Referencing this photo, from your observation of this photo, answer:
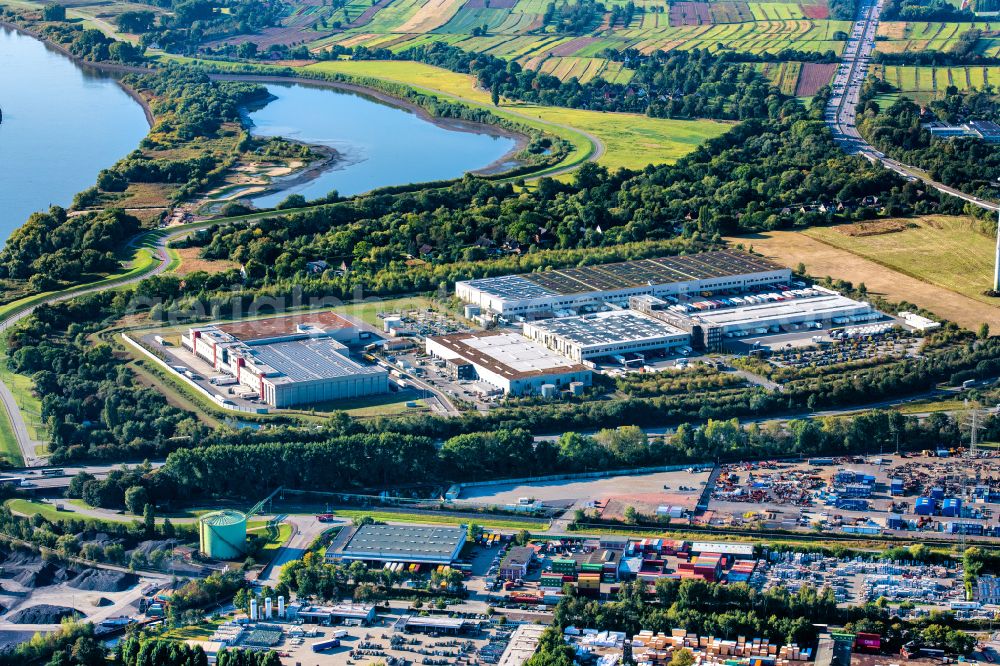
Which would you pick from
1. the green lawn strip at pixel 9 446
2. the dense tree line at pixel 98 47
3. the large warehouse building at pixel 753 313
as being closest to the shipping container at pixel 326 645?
the green lawn strip at pixel 9 446

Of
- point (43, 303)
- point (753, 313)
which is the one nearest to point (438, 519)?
point (753, 313)

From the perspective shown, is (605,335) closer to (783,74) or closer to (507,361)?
(507,361)

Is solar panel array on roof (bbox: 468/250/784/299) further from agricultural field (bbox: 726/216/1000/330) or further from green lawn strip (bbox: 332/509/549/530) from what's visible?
green lawn strip (bbox: 332/509/549/530)

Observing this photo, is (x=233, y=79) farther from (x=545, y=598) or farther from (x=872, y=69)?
(x=545, y=598)

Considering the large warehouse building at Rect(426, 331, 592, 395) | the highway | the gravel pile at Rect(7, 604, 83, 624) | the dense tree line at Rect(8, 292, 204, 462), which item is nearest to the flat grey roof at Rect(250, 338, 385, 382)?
the large warehouse building at Rect(426, 331, 592, 395)

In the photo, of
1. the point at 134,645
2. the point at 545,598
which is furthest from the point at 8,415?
the point at 545,598

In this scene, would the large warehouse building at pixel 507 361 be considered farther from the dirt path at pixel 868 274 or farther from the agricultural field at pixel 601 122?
the agricultural field at pixel 601 122
